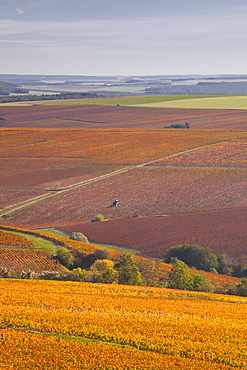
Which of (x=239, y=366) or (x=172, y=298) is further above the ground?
(x=239, y=366)

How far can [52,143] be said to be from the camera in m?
121

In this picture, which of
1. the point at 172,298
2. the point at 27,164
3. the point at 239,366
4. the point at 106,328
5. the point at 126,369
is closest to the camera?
the point at 126,369

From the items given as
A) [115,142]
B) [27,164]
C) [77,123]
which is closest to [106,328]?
[27,164]

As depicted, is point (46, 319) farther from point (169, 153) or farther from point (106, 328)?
point (169, 153)

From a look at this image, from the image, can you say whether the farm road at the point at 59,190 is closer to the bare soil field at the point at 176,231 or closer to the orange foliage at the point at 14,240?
the bare soil field at the point at 176,231

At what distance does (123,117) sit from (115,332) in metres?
158

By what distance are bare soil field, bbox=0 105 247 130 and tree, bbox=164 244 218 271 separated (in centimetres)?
9367

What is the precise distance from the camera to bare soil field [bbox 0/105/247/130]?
152 meters

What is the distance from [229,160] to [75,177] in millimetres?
31700

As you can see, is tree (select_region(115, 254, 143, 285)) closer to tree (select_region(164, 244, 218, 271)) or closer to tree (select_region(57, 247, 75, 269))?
tree (select_region(57, 247, 75, 269))

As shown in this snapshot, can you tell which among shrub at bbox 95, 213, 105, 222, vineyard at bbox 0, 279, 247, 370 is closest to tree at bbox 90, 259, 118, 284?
vineyard at bbox 0, 279, 247, 370

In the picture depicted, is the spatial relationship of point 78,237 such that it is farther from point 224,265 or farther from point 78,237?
point 224,265

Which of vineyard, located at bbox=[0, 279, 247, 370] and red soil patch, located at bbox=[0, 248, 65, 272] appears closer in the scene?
vineyard, located at bbox=[0, 279, 247, 370]

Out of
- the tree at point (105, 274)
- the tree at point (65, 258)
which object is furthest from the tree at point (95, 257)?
the tree at point (105, 274)
